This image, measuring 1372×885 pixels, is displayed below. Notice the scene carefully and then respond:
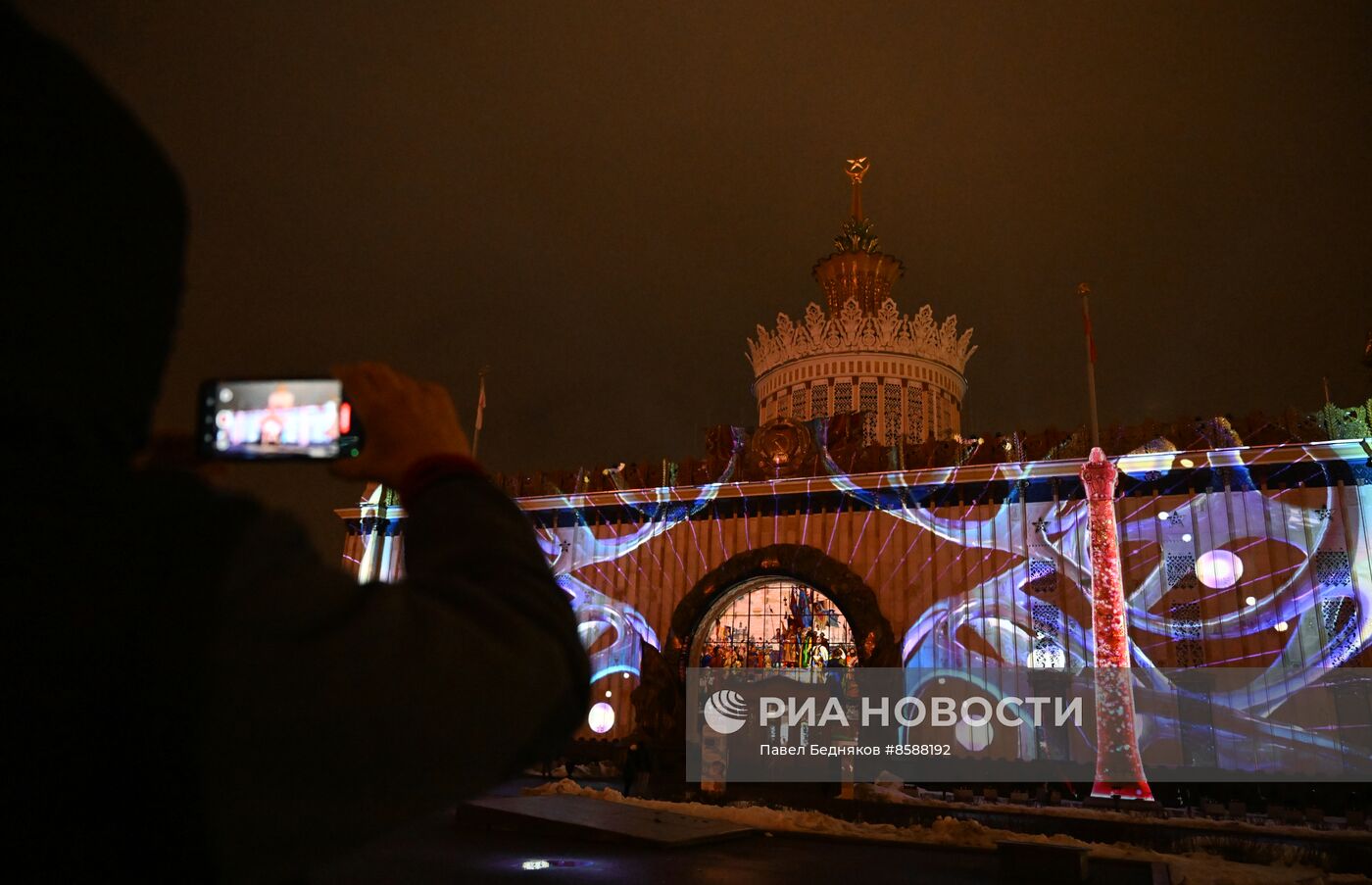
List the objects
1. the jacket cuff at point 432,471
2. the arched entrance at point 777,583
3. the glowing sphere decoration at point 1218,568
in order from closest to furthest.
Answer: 1. the jacket cuff at point 432,471
2. the glowing sphere decoration at point 1218,568
3. the arched entrance at point 777,583

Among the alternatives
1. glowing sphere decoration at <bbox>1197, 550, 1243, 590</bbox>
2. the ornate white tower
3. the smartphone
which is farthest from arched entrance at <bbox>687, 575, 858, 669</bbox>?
the smartphone

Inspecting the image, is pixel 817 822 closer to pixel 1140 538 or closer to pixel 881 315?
pixel 1140 538

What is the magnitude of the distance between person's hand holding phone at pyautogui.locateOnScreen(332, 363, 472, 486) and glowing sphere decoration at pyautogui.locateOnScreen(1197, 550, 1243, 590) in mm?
20942

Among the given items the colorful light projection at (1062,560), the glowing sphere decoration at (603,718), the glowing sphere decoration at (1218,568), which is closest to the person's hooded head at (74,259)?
the colorful light projection at (1062,560)

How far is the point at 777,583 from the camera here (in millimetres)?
23219

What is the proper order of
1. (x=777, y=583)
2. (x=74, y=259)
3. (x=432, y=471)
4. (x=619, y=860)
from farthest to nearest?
(x=777, y=583) → (x=619, y=860) → (x=432, y=471) → (x=74, y=259)

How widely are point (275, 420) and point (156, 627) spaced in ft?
2.11

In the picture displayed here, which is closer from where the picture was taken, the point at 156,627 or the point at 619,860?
the point at 156,627

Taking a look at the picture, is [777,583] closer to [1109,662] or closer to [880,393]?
[880,393]

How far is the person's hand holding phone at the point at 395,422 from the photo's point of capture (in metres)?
1.12

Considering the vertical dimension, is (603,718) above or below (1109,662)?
below

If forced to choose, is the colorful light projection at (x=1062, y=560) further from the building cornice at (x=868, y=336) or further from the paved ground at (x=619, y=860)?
the paved ground at (x=619, y=860)

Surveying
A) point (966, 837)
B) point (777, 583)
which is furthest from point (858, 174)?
point (966, 837)

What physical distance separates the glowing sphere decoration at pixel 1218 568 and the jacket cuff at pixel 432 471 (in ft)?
68.8
